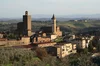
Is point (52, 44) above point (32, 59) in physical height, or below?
above

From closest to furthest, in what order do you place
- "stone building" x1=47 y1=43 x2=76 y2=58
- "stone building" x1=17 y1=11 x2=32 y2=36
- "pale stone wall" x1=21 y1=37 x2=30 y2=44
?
"stone building" x1=47 y1=43 x2=76 y2=58
"pale stone wall" x1=21 y1=37 x2=30 y2=44
"stone building" x1=17 y1=11 x2=32 y2=36

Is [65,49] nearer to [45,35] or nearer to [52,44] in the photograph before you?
[52,44]

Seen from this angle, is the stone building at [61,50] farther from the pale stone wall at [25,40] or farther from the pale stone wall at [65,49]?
the pale stone wall at [25,40]

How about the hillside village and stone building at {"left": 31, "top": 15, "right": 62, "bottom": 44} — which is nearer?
the hillside village

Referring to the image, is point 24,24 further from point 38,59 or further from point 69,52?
point 38,59

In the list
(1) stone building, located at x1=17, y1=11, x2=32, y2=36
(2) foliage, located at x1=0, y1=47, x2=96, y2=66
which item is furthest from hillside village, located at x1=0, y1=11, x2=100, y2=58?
(2) foliage, located at x1=0, y1=47, x2=96, y2=66

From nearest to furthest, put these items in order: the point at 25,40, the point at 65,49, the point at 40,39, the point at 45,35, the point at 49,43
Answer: the point at 65,49
the point at 49,43
the point at 25,40
the point at 40,39
the point at 45,35

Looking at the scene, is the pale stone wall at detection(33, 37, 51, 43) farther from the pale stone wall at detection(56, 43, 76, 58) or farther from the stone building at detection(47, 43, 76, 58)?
the stone building at detection(47, 43, 76, 58)

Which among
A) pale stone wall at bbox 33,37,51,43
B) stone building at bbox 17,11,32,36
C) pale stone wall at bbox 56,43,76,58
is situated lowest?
pale stone wall at bbox 56,43,76,58

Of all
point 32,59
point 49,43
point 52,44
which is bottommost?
point 32,59

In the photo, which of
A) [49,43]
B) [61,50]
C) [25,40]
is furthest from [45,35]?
[61,50]

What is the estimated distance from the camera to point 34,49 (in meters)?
35.4

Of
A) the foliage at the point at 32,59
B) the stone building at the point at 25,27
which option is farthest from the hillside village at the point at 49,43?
the foliage at the point at 32,59

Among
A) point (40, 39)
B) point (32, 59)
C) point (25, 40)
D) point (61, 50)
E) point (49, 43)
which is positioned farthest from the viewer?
point (40, 39)
